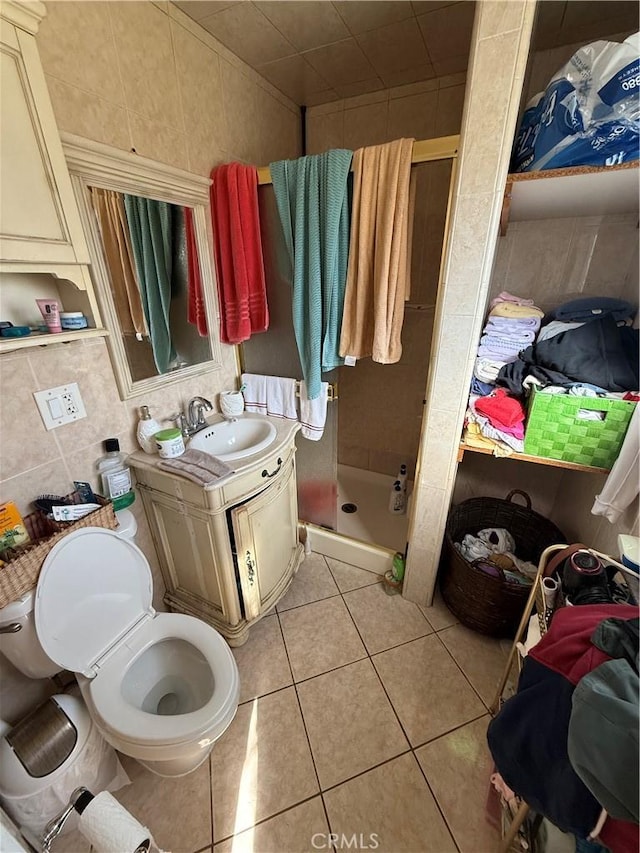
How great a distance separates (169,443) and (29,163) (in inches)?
32.4

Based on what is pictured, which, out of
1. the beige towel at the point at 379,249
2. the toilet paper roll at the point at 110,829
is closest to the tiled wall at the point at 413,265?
the beige towel at the point at 379,249

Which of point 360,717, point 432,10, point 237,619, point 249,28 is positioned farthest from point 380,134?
point 360,717

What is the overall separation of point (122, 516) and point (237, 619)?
0.65 meters

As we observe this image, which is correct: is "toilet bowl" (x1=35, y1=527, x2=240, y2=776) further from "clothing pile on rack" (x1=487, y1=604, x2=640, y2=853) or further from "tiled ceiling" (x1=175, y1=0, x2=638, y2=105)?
"tiled ceiling" (x1=175, y1=0, x2=638, y2=105)

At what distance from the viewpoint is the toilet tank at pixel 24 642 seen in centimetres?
86

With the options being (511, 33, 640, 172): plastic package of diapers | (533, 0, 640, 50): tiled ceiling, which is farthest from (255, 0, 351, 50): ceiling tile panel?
(511, 33, 640, 172): plastic package of diapers

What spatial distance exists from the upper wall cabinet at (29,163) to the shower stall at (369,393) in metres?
0.78

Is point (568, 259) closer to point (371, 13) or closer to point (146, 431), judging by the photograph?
point (371, 13)

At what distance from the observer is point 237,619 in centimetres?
144

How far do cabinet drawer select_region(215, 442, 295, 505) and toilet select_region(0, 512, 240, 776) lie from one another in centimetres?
36

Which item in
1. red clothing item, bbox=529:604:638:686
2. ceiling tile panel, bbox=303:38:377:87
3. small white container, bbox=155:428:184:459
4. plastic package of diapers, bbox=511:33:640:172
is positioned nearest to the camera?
red clothing item, bbox=529:604:638:686

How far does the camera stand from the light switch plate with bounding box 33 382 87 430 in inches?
40.1

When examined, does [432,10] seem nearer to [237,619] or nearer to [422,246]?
[422,246]

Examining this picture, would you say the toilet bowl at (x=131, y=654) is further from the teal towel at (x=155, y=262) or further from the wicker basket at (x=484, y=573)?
the wicker basket at (x=484, y=573)
